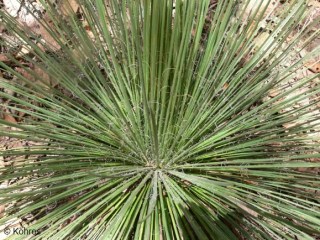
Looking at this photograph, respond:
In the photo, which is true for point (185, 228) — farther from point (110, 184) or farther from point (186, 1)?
point (186, 1)

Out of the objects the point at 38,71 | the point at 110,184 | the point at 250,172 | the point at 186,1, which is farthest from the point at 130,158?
the point at 38,71

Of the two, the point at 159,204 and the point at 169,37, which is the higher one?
the point at 169,37

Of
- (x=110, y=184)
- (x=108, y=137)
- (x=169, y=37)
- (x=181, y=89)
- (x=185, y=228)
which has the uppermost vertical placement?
(x=169, y=37)

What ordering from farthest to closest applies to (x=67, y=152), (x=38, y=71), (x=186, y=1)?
(x=38, y=71), (x=67, y=152), (x=186, y=1)

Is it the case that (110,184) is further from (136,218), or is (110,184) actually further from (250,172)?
(250,172)

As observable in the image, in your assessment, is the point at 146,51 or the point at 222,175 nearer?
the point at 146,51

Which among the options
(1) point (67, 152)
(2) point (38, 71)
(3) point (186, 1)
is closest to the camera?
(3) point (186, 1)

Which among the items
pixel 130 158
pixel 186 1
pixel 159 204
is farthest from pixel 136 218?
pixel 186 1

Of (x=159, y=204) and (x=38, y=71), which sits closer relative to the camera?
(x=159, y=204)

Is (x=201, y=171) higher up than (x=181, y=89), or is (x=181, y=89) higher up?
(x=181, y=89)
